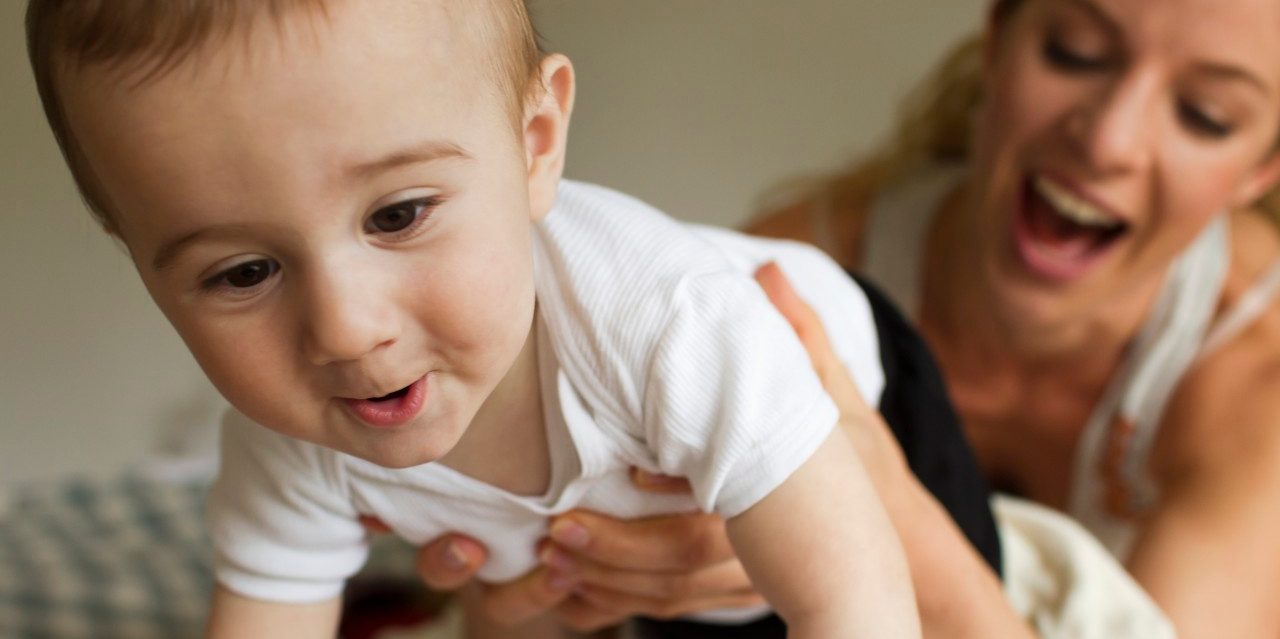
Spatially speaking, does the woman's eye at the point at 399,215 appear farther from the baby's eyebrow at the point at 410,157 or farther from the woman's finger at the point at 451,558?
the woman's finger at the point at 451,558

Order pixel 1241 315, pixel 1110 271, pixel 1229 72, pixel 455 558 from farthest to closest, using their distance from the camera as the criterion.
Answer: pixel 1241 315 < pixel 1110 271 < pixel 1229 72 < pixel 455 558

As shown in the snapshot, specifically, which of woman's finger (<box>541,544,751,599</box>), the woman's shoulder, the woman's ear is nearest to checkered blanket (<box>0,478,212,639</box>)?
woman's finger (<box>541,544,751,599</box>)

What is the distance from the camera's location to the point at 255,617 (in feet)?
2.49

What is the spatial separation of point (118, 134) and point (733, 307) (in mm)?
326

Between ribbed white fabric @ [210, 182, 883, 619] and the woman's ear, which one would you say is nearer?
ribbed white fabric @ [210, 182, 883, 619]

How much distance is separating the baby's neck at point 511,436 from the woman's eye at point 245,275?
0.20 m

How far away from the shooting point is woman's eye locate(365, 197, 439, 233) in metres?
0.55

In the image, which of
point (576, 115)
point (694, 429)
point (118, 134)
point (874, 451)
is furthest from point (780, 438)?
point (576, 115)

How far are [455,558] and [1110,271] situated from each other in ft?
2.71

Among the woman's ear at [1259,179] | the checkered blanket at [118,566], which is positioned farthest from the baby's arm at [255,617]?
the woman's ear at [1259,179]

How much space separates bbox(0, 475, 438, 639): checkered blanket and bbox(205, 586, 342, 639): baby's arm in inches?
24.3

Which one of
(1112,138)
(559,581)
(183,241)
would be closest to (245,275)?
(183,241)

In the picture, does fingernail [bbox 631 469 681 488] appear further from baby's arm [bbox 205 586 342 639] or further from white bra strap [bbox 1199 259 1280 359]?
white bra strap [bbox 1199 259 1280 359]

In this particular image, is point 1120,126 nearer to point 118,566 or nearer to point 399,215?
point 399,215
